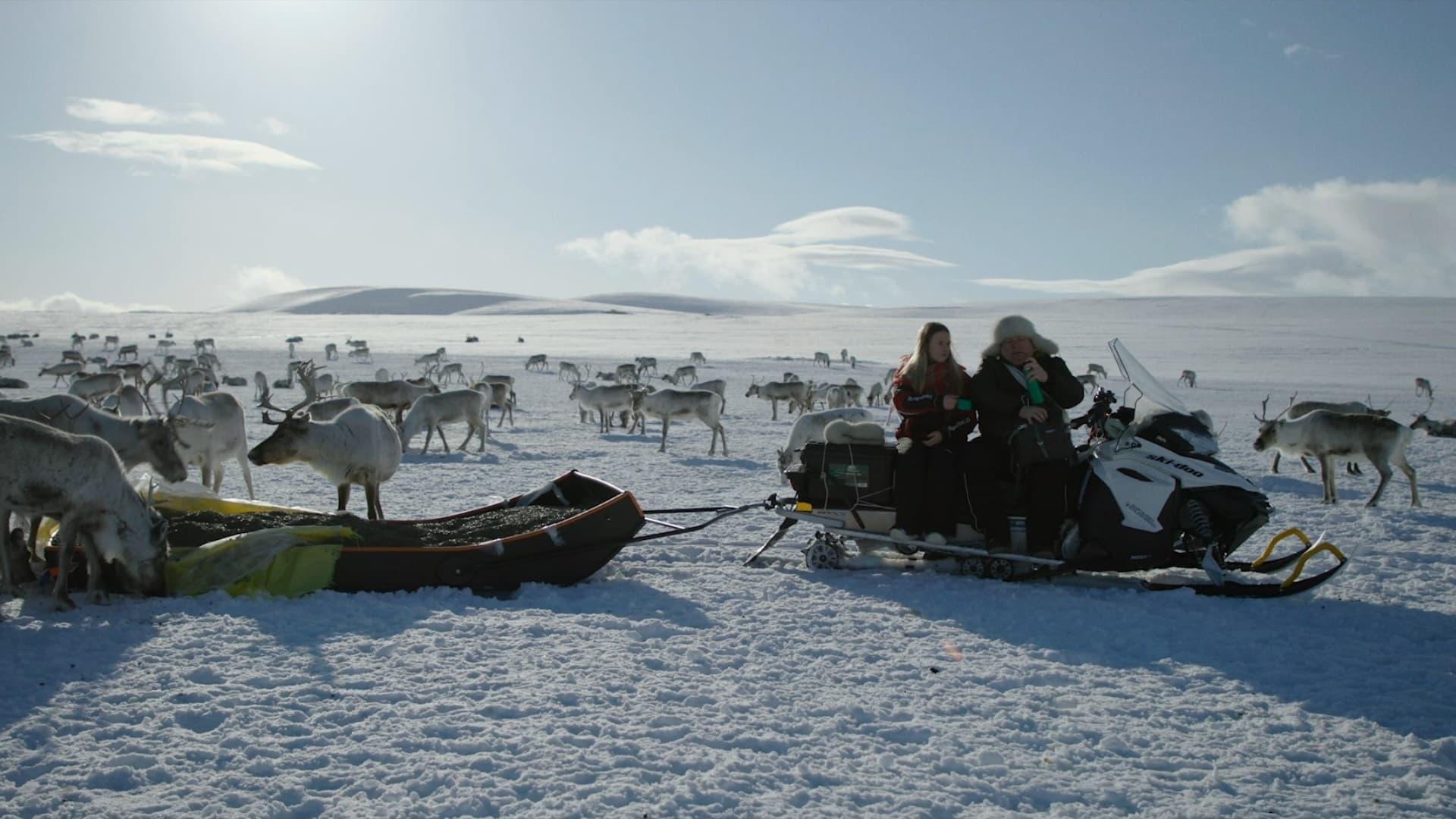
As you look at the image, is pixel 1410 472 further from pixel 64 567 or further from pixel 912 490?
pixel 64 567

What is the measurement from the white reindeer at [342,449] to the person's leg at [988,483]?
5184 mm

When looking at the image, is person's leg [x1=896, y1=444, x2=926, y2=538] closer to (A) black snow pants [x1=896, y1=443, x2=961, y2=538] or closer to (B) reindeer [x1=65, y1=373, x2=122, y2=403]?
(A) black snow pants [x1=896, y1=443, x2=961, y2=538]

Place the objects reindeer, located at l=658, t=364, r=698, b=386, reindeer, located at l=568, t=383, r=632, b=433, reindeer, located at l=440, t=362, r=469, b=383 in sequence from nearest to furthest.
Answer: reindeer, located at l=568, t=383, r=632, b=433 < reindeer, located at l=658, t=364, r=698, b=386 < reindeer, located at l=440, t=362, r=469, b=383

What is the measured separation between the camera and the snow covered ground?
10.6ft

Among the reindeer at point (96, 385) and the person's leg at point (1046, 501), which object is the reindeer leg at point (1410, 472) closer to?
the person's leg at point (1046, 501)

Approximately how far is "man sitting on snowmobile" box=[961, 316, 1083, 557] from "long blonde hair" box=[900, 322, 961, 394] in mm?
130

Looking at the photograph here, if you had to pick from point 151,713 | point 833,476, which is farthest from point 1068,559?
point 151,713

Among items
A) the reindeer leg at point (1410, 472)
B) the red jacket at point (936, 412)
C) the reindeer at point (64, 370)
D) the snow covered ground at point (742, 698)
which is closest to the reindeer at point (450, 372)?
the reindeer at point (64, 370)

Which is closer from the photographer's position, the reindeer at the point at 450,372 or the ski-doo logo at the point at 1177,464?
the ski-doo logo at the point at 1177,464

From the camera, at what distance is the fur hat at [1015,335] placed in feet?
19.7

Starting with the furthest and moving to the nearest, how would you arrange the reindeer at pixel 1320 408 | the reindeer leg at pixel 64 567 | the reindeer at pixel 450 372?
1. the reindeer at pixel 450 372
2. the reindeer at pixel 1320 408
3. the reindeer leg at pixel 64 567

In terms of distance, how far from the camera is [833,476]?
21.2ft

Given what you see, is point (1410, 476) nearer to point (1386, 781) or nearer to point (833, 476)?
point (833, 476)

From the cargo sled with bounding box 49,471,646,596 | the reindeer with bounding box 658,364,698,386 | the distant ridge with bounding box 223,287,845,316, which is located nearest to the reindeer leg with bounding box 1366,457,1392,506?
the cargo sled with bounding box 49,471,646,596
